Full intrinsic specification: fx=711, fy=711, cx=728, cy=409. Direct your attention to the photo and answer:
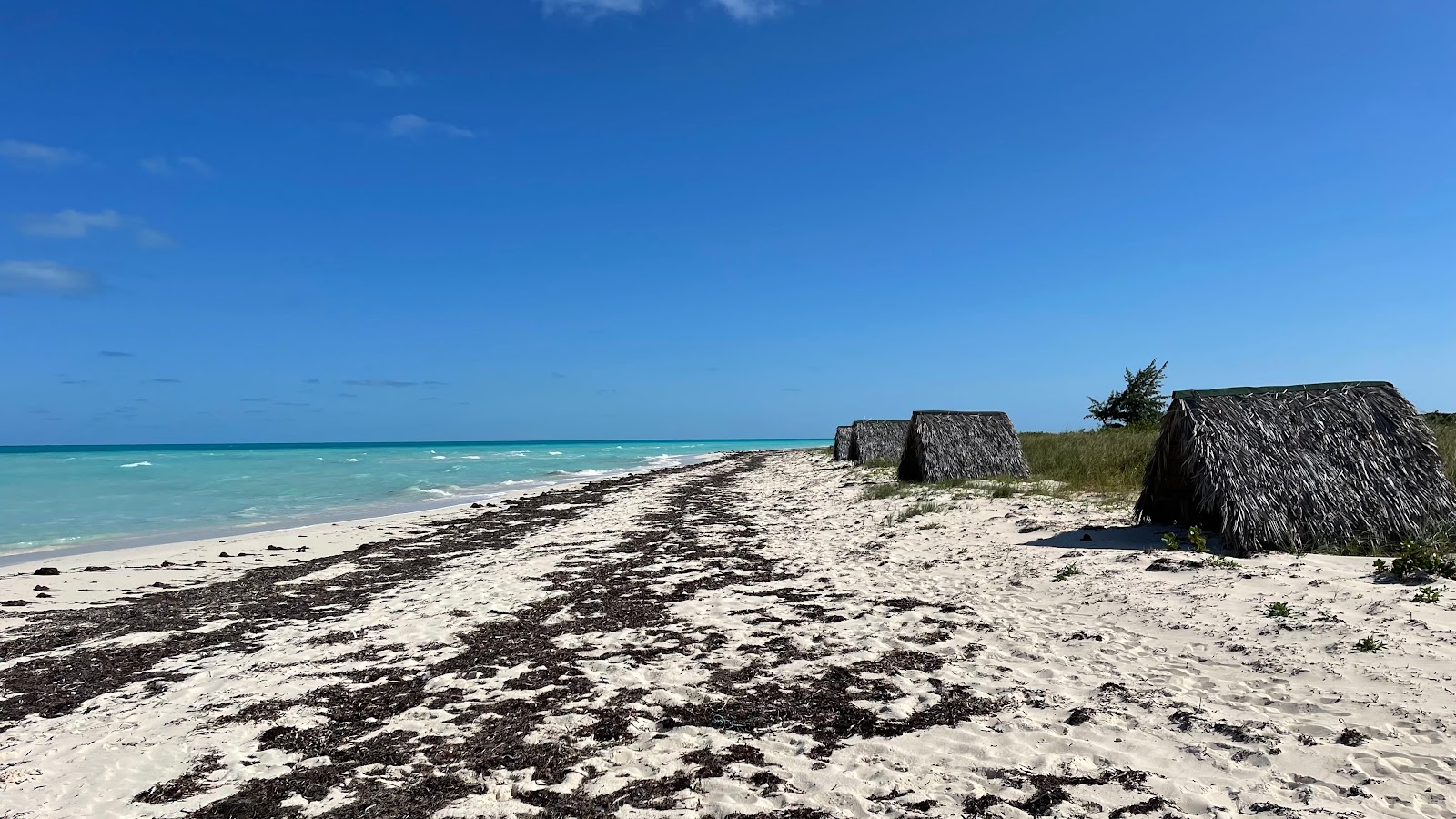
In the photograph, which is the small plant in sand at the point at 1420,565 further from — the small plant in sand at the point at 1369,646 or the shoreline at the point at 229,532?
the shoreline at the point at 229,532

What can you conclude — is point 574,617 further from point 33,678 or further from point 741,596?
point 33,678

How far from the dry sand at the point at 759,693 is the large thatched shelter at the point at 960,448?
30.2 ft

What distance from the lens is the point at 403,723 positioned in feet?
15.3

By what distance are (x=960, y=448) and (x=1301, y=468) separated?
10887 millimetres

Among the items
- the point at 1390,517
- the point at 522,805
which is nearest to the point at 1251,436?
the point at 1390,517

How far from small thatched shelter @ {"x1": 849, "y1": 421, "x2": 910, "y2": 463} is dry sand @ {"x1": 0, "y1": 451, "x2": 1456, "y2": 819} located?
19983 millimetres

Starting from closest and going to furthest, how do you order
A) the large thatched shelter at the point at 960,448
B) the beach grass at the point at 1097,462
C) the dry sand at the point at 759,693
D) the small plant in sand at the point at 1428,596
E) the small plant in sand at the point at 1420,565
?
the dry sand at the point at 759,693 < the small plant in sand at the point at 1428,596 < the small plant in sand at the point at 1420,565 < the beach grass at the point at 1097,462 < the large thatched shelter at the point at 960,448

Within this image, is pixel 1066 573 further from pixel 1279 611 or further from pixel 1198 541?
pixel 1279 611

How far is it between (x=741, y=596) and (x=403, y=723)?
4.06 m

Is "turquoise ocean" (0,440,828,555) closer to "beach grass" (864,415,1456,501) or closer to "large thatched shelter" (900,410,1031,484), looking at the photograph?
"large thatched shelter" (900,410,1031,484)

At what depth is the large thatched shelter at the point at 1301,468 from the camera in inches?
305

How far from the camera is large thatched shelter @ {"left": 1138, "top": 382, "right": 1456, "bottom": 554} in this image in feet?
25.4

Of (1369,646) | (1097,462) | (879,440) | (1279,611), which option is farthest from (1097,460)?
(1369,646)

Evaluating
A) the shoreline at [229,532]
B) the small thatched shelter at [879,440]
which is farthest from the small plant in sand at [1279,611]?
the small thatched shelter at [879,440]
